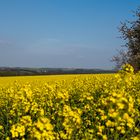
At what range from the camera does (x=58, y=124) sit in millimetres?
7227

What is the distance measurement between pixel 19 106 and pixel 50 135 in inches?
124

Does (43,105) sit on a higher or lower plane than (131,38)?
lower

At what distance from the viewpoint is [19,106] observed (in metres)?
7.35

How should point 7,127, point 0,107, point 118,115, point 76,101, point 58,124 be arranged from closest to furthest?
point 118,115 → point 58,124 → point 7,127 → point 0,107 → point 76,101

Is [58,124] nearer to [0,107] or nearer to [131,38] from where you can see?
[0,107]

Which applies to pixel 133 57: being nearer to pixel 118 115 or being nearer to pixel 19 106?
pixel 19 106

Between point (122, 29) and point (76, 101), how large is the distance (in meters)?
16.1

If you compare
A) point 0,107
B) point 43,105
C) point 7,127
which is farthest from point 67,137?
point 0,107

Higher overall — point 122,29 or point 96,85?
point 122,29

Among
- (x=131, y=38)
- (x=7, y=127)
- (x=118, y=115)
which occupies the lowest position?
(x=7, y=127)

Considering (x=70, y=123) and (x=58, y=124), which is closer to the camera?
(x=70, y=123)

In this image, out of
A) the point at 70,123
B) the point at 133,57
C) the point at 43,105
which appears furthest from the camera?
the point at 133,57

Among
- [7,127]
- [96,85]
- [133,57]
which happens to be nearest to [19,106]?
[7,127]

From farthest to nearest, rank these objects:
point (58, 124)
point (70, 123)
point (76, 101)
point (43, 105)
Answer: point (76, 101) < point (43, 105) < point (58, 124) < point (70, 123)
